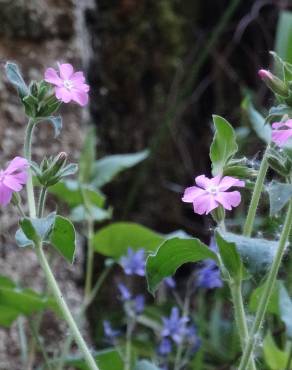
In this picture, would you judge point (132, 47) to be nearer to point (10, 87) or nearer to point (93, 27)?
point (93, 27)

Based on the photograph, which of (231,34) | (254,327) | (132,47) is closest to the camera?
(254,327)

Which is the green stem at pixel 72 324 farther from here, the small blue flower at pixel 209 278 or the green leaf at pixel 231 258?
the small blue flower at pixel 209 278

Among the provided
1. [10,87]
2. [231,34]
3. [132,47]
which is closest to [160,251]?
[10,87]

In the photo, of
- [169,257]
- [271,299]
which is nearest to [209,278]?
[271,299]

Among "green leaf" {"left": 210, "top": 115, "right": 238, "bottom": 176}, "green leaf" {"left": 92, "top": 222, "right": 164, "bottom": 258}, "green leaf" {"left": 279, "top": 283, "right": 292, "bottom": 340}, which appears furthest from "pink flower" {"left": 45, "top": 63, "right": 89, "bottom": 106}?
"green leaf" {"left": 92, "top": 222, "right": 164, "bottom": 258}

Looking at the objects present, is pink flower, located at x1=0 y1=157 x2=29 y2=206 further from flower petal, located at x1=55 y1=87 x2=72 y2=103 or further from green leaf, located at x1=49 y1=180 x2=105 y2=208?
green leaf, located at x1=49 y1=180 x2=105 y2=208

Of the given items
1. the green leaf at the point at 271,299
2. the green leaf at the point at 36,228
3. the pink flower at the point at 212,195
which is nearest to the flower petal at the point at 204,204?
the pink flower at the point at 212,195

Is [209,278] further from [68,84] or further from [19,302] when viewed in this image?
[68,84]
